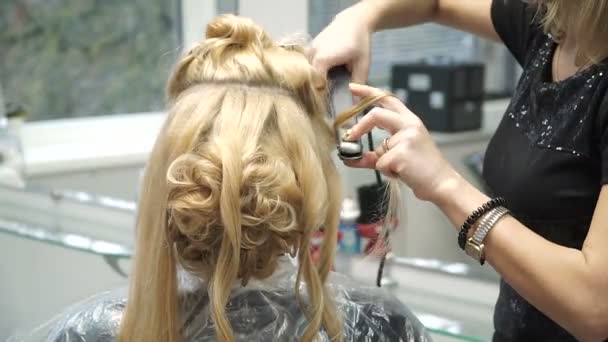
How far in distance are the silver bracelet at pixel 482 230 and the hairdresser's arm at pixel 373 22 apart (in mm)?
325

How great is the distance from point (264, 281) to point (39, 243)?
1021 millimetres

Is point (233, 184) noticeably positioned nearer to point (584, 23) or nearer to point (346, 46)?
point (346, 46)

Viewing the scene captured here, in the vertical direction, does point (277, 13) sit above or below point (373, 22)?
below

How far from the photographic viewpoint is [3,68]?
238 centimetres

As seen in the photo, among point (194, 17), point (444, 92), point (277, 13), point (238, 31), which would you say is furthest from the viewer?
point (444, 92)

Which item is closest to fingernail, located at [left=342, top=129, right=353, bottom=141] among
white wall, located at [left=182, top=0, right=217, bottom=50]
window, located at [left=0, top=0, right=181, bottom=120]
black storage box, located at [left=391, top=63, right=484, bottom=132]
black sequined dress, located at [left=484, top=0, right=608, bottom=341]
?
black sequined dress, located at [left=484, top=0, right=608, bottom=341]

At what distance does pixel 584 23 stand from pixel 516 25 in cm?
27

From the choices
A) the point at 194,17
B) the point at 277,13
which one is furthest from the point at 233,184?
the point at 194,17

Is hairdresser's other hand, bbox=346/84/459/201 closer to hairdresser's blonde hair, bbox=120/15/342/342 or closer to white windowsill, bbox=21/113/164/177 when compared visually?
hairdresser's blonde hair, bbox=120/15/342/342

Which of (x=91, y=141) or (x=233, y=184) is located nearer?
(x=233, y=184)

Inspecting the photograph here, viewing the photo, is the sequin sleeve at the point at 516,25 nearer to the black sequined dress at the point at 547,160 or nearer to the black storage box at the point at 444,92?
the black sequined dress at the point at 547,160

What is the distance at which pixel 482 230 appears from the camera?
971mm

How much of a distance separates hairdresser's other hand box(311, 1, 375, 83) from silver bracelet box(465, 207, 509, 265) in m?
0.33

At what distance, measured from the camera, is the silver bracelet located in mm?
965
